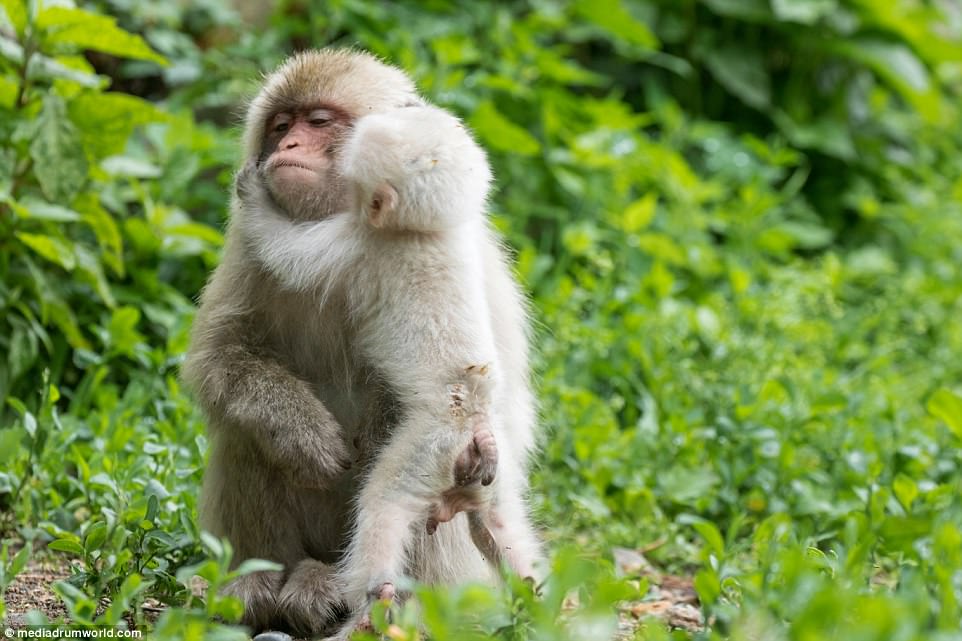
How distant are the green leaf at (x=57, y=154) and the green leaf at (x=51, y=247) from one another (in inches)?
6.4

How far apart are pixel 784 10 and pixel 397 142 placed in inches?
229

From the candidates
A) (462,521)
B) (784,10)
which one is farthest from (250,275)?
(784,10)

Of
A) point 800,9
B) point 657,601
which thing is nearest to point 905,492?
point 657,601

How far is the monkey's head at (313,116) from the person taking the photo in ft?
12.8

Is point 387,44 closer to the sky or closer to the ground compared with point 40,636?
closer to the ground

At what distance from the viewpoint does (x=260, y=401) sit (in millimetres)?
3893

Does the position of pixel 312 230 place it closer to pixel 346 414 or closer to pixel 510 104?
pixel 346 414

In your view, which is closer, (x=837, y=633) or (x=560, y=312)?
(x=837, y=633)

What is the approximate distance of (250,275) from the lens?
407cm

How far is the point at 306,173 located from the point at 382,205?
0.38 metres

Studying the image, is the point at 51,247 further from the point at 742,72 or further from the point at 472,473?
the point at 742,72

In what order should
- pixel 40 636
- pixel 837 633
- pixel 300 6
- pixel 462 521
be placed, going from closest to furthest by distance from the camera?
pixel 837 633 → pixel 40 636 → pixel 462 521 → pixel 300 6

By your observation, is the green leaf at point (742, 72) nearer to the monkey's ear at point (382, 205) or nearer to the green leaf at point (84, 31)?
the green leaf at point (84, 31)

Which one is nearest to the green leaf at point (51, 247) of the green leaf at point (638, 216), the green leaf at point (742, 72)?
the green leaf at point (638, 216)
